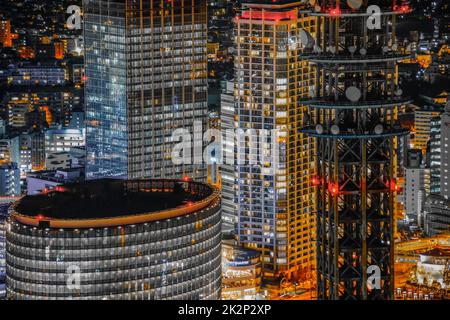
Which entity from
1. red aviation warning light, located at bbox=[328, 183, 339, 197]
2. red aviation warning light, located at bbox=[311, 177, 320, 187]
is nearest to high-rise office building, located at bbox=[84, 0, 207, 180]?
red aviation warning light, located at bbox=[311, 177, 320, 187]

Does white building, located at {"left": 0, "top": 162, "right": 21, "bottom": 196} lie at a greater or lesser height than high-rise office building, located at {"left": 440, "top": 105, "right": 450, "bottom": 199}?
lesser

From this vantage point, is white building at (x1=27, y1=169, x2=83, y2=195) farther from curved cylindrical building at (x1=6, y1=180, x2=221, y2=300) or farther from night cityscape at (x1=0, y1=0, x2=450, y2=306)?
curved cylindrical building at (x1=6, y1=180, x2=221, y2=300)

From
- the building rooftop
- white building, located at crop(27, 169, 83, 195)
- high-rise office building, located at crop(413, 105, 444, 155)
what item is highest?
the building rooftop

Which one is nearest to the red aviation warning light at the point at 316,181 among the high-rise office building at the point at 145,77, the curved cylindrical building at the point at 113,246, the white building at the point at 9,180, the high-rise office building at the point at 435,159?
the curved cylindrical building at the point at 113,246

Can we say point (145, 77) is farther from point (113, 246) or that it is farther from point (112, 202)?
point (113, 246)

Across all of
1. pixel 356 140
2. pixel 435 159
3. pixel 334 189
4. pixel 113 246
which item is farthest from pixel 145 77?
pixel 334 189
